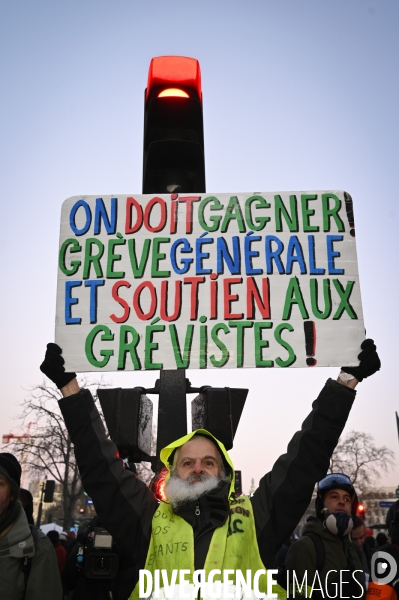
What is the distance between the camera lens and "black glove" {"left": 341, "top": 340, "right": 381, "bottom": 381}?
310cm

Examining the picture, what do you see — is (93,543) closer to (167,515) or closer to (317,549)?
(317,549)

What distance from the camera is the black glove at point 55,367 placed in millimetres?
3017

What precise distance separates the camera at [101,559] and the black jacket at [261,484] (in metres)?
1.77

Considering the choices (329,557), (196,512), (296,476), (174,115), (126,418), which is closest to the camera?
(196,512)

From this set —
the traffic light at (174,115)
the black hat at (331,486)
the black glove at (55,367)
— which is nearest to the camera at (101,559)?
the black hat at (331,486)

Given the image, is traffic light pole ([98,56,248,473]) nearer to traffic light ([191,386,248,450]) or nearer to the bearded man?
traffic light ([191,386,248,450])

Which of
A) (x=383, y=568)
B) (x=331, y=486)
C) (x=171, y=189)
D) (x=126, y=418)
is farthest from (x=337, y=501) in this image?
(x=171, y=189)

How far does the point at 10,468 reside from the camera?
10.4 feet

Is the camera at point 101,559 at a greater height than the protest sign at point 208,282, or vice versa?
the protest sign at point 208,282

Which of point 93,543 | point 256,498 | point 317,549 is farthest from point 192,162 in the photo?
point 93,543

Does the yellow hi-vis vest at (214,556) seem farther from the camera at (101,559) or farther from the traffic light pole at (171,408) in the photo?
the camera at (101,559)

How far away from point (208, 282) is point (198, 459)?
1330 mm

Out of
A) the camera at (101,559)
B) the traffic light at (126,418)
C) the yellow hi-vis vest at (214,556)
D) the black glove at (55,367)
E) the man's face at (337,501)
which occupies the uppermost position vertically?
the black glove at (55,367)

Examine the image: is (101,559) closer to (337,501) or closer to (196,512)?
(337,501)
